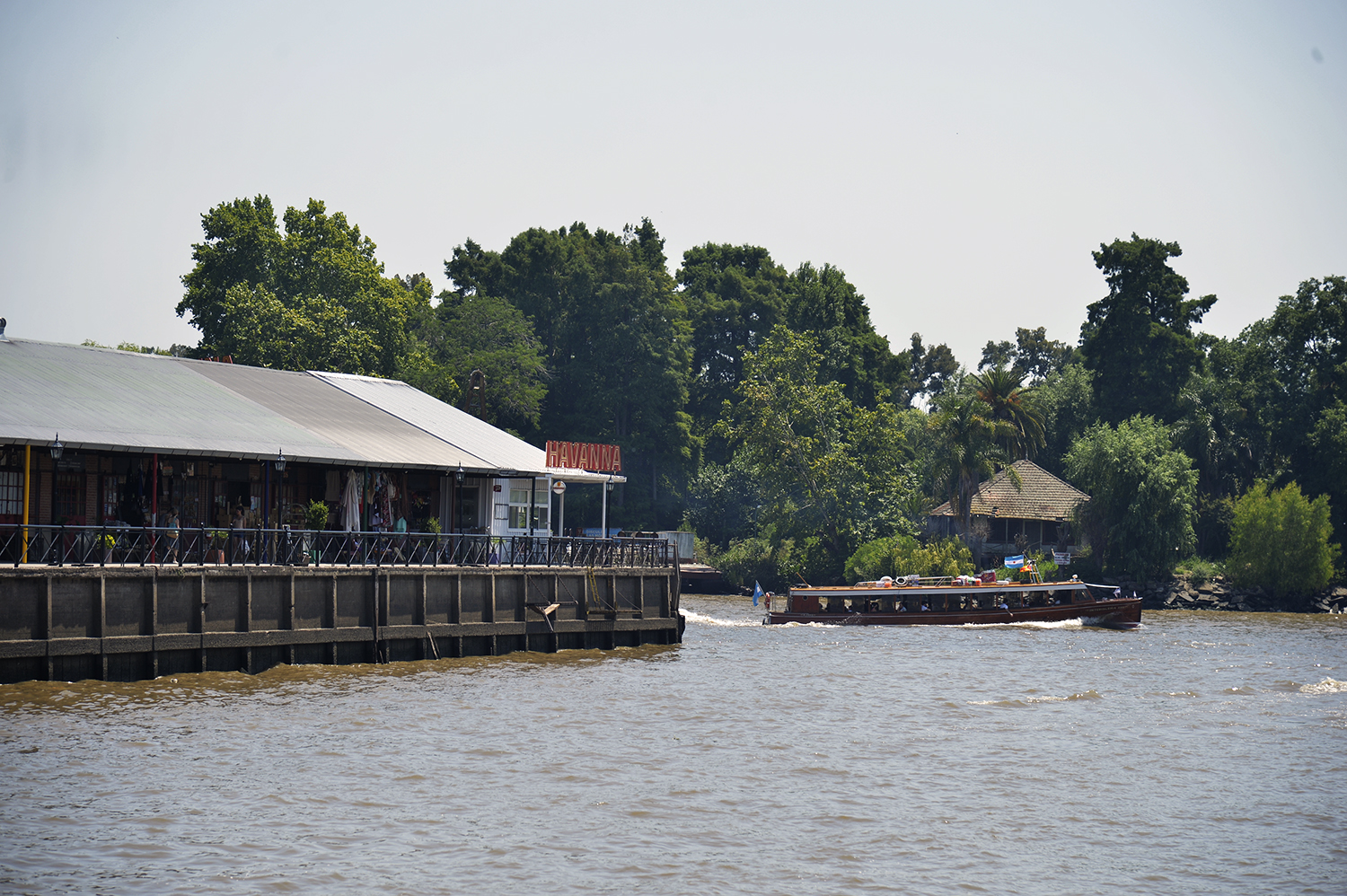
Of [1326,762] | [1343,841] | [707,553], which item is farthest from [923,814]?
[707,553]

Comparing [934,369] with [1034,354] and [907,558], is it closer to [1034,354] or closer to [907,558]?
[1034,354]

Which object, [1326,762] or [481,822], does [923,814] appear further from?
[1326,762]

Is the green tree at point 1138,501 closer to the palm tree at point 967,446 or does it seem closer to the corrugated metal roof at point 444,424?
the palm tree at point 967,446

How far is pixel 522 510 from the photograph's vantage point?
42.3 meters

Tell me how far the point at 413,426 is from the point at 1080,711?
21581mm

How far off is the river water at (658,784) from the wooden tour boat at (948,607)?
1839cm

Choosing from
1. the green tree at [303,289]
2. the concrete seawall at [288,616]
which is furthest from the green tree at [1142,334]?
the concrete seawall at [288,616]

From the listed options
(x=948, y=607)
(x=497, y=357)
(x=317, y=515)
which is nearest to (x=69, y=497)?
(x=317, y=515)

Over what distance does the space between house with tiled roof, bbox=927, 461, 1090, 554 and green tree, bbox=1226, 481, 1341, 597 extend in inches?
336

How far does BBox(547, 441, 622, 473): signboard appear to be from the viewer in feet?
140

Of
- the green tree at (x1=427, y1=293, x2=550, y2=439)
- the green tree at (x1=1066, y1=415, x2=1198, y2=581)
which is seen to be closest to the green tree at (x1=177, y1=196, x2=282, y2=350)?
the green tree at (x1=427, y1=293, x2=550, y2=439)

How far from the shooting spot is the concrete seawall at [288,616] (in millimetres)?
25203

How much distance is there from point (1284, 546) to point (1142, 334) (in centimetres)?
1895

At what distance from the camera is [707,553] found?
261 feet
